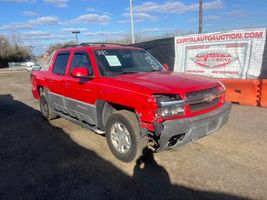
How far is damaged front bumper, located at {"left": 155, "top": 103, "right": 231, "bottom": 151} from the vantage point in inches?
138

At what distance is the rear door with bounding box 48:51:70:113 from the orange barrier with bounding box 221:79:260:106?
5.30 meters

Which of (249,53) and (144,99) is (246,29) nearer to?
(249,53)

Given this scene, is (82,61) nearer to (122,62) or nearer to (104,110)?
(122,62)

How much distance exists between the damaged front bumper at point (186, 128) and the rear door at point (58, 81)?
2905mm

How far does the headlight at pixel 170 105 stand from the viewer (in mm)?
3510

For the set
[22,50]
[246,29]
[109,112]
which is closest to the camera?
[109,112]

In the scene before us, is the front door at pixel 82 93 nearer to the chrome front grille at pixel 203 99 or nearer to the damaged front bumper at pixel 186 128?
the damaged front bumper at pixel 186 128

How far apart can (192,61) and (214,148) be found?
305 inches

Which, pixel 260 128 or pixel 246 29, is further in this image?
pixel 246 29

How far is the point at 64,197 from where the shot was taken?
10.6 ft

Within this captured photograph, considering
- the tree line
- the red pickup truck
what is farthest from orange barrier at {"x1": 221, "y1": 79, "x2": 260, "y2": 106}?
the tree line

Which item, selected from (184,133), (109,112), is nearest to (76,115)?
(109,112)

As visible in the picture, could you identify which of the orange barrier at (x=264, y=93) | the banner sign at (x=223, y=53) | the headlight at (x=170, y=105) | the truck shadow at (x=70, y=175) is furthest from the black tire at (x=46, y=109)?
the banner sign at (x=223, y=53)

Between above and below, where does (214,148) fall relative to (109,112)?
below
